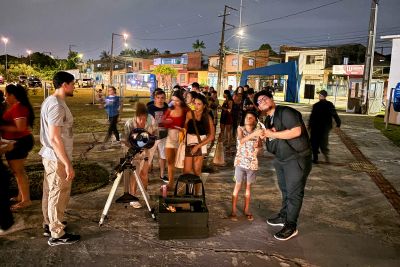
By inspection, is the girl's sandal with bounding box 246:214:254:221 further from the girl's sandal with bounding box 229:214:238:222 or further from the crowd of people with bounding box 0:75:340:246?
the girl's sandal with bounding box 229:214:238:222

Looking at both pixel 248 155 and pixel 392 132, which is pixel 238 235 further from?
pixel 392 132

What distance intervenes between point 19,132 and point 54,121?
5.84ft

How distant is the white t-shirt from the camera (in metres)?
3.80

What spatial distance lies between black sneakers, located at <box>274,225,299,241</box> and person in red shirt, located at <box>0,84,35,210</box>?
371 cm

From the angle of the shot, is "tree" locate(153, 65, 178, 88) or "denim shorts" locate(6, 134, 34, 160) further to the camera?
"tree" locate(153, 65, 178, 88)

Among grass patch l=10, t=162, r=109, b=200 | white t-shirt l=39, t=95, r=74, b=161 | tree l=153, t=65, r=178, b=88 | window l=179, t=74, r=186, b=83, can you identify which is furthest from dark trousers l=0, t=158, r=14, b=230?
A: window l=179, t=74, r=186, b=83

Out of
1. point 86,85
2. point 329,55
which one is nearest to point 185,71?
point 86,85

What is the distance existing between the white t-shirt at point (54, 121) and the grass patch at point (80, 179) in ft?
6.93

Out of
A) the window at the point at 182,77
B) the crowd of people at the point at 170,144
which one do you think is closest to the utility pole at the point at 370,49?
the crowd of people at the point at 170,144

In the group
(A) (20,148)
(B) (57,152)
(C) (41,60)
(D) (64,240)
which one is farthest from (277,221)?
(C) (41,60)

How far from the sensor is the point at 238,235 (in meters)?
4.65

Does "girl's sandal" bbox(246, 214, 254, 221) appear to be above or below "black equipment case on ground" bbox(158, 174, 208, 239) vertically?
below

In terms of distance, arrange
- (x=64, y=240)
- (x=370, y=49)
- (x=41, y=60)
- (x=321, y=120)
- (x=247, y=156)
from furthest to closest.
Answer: (x=41, y=60), (x=370, y=49), (x=321, y=120), (x=247, y=156), (x=64, y=240)

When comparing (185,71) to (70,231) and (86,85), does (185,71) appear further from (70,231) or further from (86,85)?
(70,231)
